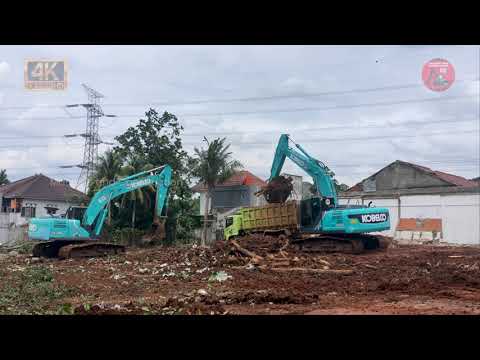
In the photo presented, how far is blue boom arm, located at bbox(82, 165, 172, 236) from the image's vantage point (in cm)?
1736

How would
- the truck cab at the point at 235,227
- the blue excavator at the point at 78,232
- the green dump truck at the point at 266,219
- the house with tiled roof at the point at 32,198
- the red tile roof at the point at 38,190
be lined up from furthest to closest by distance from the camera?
the red tile roof at the point at 38,190 → the house with tiled roof at the point at 32,198 → the truck cab at the point at 235,227 → the green dump truck at the point at 266,219 → the blue excavator at the point at 78,232

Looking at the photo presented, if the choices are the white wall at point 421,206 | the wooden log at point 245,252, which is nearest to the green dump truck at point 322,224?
the wooden log at point 245,252

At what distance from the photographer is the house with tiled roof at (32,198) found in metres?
27.6

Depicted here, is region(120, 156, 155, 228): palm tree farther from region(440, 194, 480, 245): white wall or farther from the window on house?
region(440, 194, 480, 245): white wall

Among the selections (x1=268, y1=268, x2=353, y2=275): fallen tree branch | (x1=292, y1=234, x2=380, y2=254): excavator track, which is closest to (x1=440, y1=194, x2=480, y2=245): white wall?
(x1=292, y1=234, x2=380, y2=254): excavator track

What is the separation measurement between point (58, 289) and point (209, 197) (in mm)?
19920

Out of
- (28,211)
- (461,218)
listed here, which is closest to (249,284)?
(461,218)

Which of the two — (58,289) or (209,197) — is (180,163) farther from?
(58,289)

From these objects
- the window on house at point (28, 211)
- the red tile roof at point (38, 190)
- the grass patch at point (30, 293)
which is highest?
the red tile roof at point (38, 190)

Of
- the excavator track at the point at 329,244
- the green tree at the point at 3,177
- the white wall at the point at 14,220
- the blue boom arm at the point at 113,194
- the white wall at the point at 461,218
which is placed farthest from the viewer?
the green tree at the point at 3,177

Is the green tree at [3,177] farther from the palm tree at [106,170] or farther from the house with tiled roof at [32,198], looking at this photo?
the palm tree at [106,170]

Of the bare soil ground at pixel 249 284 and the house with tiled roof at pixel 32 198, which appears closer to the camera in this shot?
the bare soil ground at pixel 249 284
